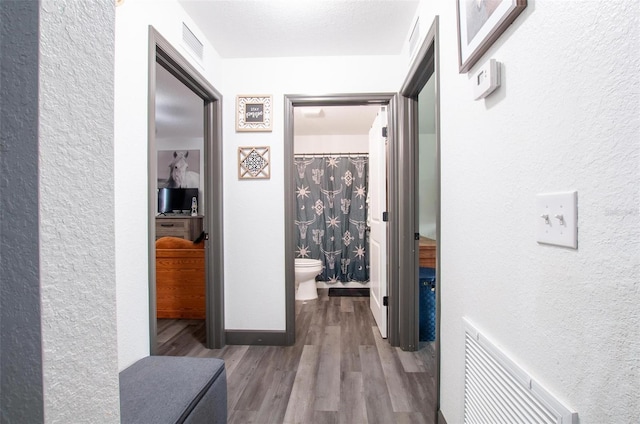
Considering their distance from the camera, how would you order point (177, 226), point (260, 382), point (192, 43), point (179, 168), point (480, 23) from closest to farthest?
1. point (480, 23)
2. point (260, 382)
3. point (192, 43)
4. point (177, 226)
5. point (179, 168)

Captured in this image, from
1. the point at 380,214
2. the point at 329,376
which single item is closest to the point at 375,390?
the point at 329,376

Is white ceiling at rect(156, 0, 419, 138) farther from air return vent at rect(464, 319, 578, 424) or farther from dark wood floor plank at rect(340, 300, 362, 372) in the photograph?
dark wood floor plank at rect(340, 300, 362, 372)

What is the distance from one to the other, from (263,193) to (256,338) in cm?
124

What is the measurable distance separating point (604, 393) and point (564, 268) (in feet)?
0.79

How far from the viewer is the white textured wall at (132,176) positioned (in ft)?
4.52

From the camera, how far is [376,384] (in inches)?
76.3

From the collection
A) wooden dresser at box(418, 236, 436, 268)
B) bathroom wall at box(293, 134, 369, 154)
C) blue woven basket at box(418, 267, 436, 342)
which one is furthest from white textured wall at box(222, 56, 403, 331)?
bathroom wall at box(293, 134, 369, 154)

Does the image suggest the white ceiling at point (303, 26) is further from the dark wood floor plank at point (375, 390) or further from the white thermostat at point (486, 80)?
the dark wood floor plank at point (375, 390)

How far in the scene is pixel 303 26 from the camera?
2.15 m

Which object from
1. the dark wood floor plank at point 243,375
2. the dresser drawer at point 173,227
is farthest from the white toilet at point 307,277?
the dresser drawer at point 173,227

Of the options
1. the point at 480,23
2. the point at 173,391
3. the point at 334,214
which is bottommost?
the point at 173,391

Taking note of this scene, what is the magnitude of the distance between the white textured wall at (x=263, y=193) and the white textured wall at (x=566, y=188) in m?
1.67

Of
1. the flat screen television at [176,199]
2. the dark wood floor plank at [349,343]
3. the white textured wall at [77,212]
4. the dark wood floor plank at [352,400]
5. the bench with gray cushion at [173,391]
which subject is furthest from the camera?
the flat screen television at [176,199]

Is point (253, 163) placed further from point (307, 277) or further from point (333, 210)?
point (333, 210)
